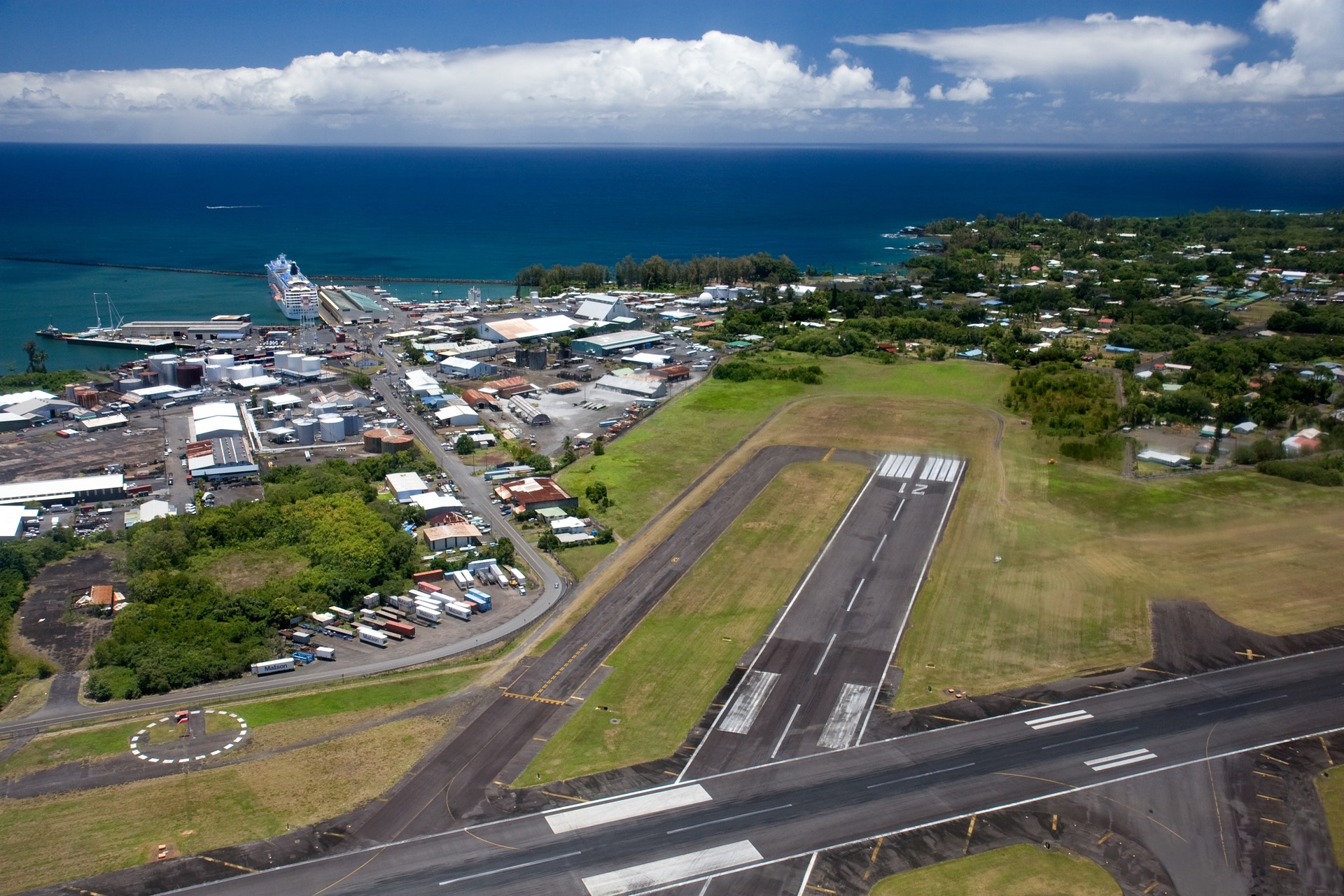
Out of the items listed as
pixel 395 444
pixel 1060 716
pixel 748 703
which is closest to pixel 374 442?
pixel 395 444

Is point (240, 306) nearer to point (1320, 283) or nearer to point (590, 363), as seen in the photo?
point (590, 363)

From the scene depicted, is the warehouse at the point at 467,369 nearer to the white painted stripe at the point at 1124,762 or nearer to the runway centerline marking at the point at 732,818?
the runway centerline marking at the point at 732,818

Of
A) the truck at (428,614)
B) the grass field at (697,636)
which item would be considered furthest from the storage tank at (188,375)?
the grass field at (697,636)

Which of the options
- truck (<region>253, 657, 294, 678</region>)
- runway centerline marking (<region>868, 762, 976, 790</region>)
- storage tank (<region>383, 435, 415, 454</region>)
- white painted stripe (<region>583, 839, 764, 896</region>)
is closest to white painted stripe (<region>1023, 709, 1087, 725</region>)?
runway centerline marking (<region>868, 762, 976, 790</region>)

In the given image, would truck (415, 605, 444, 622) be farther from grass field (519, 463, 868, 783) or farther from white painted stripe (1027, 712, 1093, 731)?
white painted stripe (1027, 712, 1093, 731)

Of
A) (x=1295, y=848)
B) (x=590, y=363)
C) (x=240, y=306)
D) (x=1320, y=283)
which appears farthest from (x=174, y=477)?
(x=1320, y=283)

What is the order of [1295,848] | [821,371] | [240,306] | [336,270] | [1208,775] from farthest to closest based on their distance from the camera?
[336,270], [240,306], [821,371], [1208,775], [1295,848]
